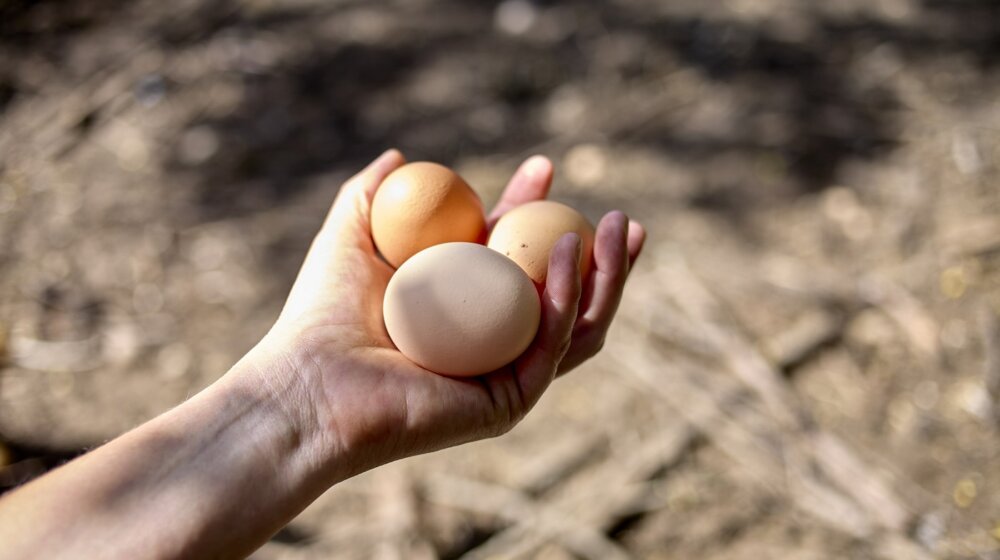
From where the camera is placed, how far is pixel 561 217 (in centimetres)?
180

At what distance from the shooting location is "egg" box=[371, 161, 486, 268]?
1.82m

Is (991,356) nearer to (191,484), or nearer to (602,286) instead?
(602,286)

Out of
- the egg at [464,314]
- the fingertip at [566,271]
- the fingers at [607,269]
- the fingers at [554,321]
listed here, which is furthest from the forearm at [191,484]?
the fingers at [607,269]

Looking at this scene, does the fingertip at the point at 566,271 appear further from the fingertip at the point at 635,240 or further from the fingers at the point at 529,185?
the fingers at the point at 529,185

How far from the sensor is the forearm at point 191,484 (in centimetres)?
124

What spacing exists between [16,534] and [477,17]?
3406mm

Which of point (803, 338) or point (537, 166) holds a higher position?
point (537, 166)

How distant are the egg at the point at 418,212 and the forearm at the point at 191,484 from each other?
46 cm

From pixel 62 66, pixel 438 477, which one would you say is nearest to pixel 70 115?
pixel 62 66

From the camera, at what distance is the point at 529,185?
2100 mm

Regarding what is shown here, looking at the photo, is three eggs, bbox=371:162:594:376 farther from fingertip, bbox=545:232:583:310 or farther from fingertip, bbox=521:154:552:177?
fingertip, bbox=521:154:552:177

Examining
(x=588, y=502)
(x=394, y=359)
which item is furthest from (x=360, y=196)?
(x=588, y=502)

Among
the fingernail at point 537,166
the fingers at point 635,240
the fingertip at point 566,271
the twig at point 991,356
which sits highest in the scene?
the fingertip at point 566,271

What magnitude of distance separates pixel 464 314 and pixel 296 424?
0.37 meters
